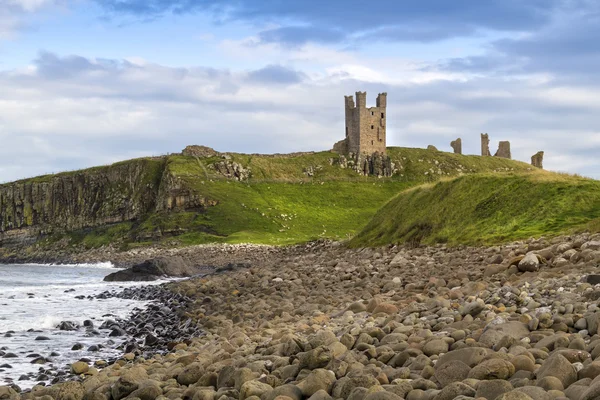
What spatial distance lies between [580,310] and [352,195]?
98.2m

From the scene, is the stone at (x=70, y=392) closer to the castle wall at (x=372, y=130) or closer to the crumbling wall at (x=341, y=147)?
the castle wall at (x=372, y=130)

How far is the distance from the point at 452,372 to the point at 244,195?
9568 centimetres

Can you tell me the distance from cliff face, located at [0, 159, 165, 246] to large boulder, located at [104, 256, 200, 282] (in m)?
65.3

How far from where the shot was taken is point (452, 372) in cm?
734

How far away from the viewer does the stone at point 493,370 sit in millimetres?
7023

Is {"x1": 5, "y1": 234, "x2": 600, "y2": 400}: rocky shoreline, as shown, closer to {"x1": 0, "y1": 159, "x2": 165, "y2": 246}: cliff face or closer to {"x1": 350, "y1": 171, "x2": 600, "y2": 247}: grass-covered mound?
{"x1": 350, "y1": 171, "x2": 600, "y2": 247}: grass-covered mound

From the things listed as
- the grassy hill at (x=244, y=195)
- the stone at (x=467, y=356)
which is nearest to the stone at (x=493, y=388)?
the stone at (x=467, y=356)

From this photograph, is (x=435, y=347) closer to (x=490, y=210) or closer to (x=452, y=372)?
(x=452, y=372)

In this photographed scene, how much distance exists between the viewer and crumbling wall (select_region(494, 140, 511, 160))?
14000cm

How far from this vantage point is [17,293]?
30.9m

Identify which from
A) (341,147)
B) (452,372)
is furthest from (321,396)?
(341,147)

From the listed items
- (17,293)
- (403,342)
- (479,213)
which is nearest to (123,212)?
(17,293)

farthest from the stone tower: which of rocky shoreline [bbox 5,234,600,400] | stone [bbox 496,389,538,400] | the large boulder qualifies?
stone [bbox 496,389,538,400]

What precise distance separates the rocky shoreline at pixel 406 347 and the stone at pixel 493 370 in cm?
1
